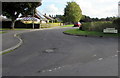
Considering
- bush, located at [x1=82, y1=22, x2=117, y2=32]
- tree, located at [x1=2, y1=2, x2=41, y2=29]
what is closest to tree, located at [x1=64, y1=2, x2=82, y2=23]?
tree, located at [x1=2, y1=2, x2=41, y2=29]

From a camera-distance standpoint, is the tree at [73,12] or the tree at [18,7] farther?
the tree at [73,12]

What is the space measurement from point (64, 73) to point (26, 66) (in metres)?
1.72

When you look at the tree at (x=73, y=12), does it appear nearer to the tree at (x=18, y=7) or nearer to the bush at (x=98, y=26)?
the tree at (x=18, y=7)

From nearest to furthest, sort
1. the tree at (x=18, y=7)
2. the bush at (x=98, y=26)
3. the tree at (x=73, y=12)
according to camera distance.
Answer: the bush at (x=98, y=26)
the tree at (x=18, y=7)
the tree at (x=73, y=12)

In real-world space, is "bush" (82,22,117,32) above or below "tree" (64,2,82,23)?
below

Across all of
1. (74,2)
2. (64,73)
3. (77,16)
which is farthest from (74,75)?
(74,2)

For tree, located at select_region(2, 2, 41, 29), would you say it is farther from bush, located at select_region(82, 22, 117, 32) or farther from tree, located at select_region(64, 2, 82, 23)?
tree, located at select_region(64, 2, 82, 23)

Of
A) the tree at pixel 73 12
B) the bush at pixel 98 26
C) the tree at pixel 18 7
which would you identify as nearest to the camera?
the bush at pixel 98 26

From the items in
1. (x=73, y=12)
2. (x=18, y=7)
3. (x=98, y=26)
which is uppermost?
(x=73, y=12)

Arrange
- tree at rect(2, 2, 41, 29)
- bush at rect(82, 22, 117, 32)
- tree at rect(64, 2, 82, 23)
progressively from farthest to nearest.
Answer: tree at rect(64, 2, 82, 23) → tree at rect(2, 2, 41, 29) → bush at rect(82, 22, 117, 32)

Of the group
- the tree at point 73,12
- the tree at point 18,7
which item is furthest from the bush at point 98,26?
the tree at point 73,12

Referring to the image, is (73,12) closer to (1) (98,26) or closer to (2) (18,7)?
(2) (18,7)

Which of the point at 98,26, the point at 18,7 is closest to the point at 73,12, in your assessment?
the point at 18,7

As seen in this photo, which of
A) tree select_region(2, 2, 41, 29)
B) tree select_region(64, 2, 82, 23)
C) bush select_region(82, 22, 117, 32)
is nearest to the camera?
bush select_region(82, 22, 117, 32)
